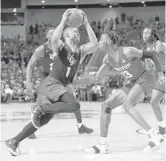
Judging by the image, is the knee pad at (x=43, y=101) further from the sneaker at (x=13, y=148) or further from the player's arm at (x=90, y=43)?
the player's arm at (x=90, y=43)

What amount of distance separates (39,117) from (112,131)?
7.56 feet

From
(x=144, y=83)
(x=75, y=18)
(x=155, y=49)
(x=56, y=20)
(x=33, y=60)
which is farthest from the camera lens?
(x=56, y=20)

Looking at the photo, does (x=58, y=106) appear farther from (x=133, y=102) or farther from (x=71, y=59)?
(x=133, y=102)

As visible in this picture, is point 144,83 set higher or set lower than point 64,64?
lower

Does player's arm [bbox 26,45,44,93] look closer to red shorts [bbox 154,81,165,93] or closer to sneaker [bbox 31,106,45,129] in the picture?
sneaker [bbox 31,106,45,129]

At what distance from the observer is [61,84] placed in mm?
4039

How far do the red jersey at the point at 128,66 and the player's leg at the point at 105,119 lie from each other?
26 centimetres

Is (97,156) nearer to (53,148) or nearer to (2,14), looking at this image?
(53,148)

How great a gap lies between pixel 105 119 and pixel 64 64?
874 millimetres

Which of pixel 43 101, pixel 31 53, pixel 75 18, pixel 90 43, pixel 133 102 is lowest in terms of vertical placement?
pixel 31 53

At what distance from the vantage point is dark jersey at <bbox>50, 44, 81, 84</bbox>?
402 cm

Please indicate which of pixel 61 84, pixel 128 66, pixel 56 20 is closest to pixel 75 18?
pixel 61 84

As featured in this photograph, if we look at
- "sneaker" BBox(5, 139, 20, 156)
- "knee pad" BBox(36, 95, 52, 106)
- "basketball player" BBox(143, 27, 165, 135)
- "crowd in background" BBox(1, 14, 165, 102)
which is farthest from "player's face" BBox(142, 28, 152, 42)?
"crowd in background" BBox(1, 14, 165, 102)

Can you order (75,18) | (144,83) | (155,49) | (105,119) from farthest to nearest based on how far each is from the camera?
(155,49) < (144,83) < (105,119) < (75,18)
